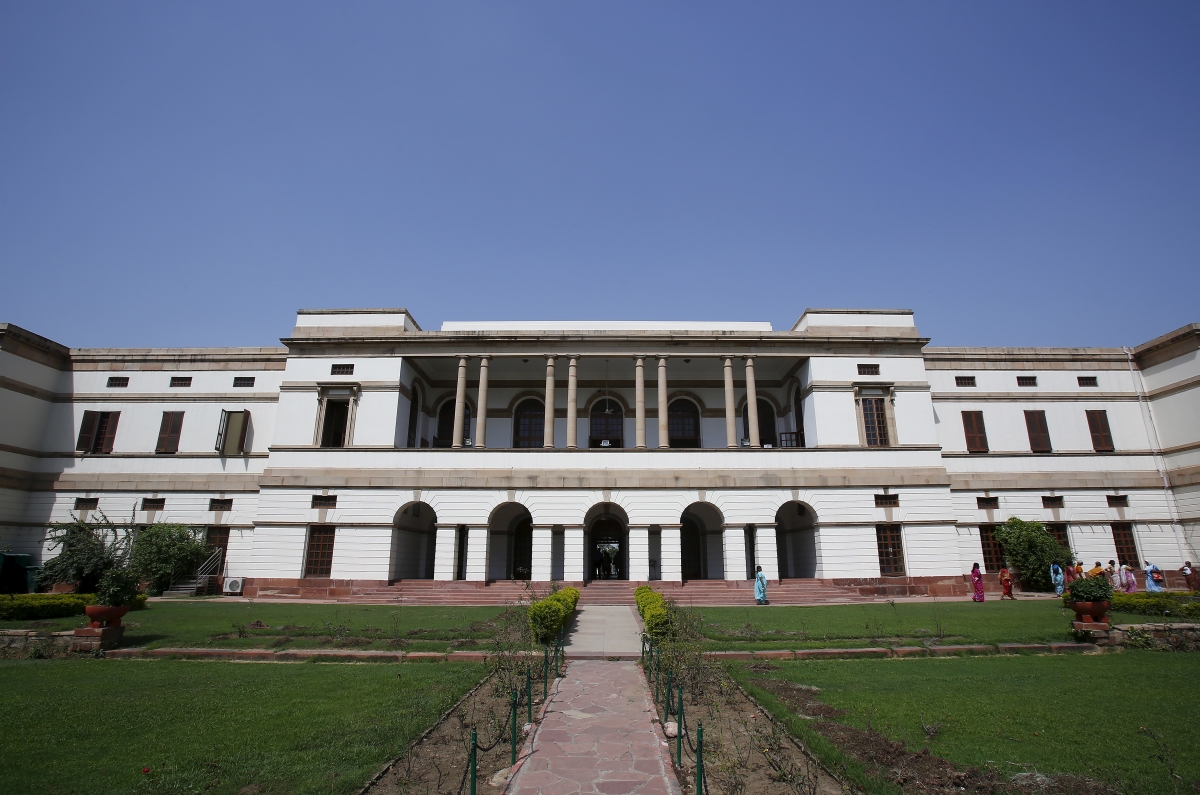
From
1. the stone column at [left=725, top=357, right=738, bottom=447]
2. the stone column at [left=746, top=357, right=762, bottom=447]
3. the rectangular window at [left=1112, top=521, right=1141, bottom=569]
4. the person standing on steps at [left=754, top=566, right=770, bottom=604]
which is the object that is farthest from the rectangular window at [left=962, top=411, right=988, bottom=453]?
the person standing on steps at [left=754, top=566, right=770, bottom=604]

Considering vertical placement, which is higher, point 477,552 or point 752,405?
point 752,405

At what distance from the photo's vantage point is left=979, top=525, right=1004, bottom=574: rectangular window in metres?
27.9

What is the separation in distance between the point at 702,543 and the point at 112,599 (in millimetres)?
22694

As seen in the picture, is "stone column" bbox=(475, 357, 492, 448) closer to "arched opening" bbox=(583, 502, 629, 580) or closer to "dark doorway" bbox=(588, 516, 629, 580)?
"arched opening" bbox=(583, 502, 629, 580)

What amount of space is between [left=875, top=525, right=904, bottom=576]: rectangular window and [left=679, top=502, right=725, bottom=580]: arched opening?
21.7ft

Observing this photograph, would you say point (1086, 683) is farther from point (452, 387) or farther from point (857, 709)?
point (452, 387)

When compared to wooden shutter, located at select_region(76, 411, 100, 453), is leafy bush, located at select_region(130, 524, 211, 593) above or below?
below

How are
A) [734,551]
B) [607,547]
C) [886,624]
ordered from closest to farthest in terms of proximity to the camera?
[886,624] → [734,551] → [607,547]

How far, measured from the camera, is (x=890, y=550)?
86.4 ft

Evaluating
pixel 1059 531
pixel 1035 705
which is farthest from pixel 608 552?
pixel 1035 705

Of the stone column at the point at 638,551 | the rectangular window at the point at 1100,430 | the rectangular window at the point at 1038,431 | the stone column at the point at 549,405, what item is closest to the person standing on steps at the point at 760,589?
the stone column at the point at 638,551

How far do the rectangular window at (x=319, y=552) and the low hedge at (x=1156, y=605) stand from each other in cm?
2685

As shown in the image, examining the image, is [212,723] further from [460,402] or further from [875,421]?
[875,421]

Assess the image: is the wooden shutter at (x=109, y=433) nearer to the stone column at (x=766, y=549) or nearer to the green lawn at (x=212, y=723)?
the green lawn at (x=212, y=723)
